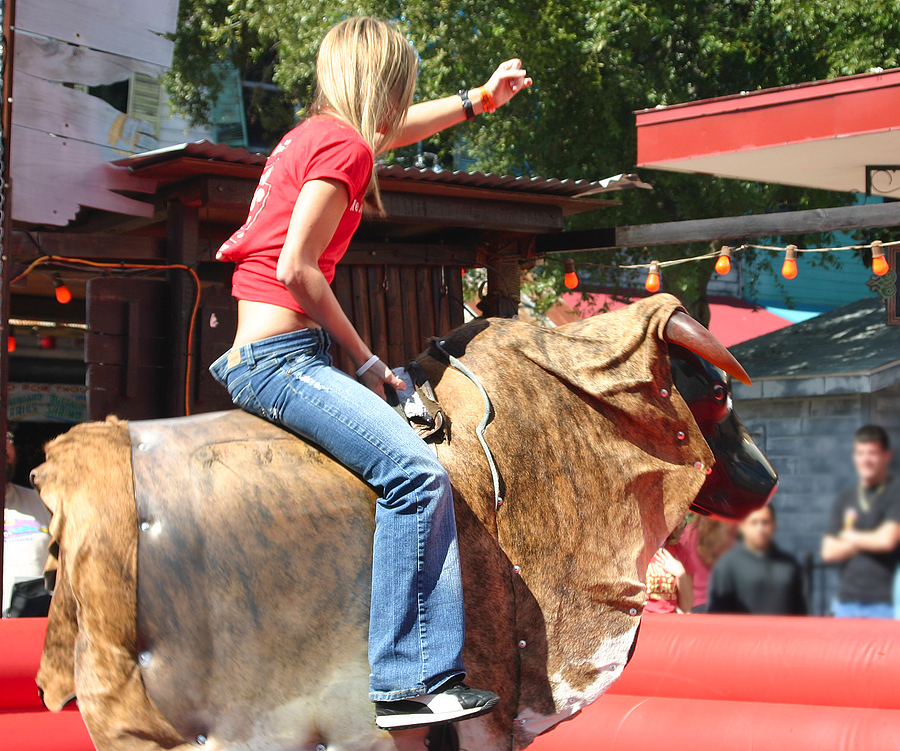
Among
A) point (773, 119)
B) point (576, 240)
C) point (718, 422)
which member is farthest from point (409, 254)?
point (718, 422)

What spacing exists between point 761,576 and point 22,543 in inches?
153

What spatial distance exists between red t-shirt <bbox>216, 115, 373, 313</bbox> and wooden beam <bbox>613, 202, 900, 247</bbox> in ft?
16.6

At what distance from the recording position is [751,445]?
10.7ft

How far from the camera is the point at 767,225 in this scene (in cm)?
724

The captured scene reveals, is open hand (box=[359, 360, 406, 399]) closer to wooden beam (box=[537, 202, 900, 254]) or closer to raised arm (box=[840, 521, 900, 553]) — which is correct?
raised arm (box=[840, 521, 900, 553])

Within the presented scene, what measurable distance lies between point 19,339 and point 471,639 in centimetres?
906

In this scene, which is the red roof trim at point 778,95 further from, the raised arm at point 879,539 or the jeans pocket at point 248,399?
the jeans pocket at point 248,399

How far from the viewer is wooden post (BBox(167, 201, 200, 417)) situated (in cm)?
605

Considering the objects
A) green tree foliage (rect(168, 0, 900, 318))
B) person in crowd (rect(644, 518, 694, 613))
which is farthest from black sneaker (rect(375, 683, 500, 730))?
green tree foliage (rect(168, 0, 900, 318))

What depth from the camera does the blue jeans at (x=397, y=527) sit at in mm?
2426

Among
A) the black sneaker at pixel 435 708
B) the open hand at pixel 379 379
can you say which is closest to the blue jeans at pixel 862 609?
the black sneaker at pixel 435 708

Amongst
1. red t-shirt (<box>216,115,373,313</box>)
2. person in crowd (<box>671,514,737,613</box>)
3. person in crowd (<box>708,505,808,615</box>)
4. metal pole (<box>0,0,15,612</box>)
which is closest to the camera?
red t-shirt (<box>216,115,373,313</box>)

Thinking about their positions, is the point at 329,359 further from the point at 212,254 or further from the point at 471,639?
the point at 212,254

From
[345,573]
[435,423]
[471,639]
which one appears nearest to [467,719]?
[471,639]
